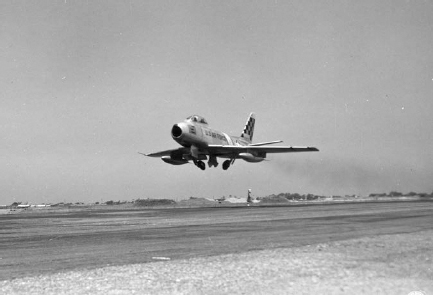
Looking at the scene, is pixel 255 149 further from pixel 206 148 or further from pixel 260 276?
pixel 260 276

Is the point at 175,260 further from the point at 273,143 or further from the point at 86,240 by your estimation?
the point at 273,143

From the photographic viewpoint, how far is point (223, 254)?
9.75m

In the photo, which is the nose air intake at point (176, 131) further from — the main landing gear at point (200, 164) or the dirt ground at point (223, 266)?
the dirt ground at point (223, 266)

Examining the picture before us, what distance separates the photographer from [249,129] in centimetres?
7606

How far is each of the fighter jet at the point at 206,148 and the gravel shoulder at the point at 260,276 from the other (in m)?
38.1

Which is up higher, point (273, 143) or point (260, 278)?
point (273, 143)

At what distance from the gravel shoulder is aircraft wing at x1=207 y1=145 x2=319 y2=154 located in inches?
1648

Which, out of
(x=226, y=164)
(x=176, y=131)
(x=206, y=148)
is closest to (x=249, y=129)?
(x=226, y=164)

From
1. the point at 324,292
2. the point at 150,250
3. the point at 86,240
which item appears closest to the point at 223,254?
the point at 150,250

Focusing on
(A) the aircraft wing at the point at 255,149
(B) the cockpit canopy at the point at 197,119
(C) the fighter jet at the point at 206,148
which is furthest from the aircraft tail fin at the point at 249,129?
(B) the cockpit canopy at the point at 197,119

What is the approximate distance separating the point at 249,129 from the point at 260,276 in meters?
69.4

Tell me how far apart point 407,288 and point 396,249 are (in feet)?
14.4

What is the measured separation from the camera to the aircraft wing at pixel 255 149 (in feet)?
169

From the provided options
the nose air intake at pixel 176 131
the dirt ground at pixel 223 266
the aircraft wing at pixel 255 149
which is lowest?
the dirt ground at pixel 223 266
